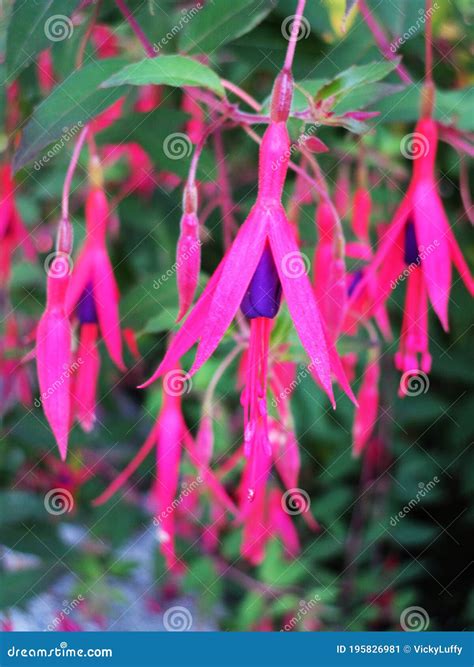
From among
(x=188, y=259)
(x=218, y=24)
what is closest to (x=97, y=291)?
(x=188, y=259)

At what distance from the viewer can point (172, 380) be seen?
65 cm

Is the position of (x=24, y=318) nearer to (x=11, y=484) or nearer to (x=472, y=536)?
(x=11, y=484)

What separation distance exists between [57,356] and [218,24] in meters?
0.28

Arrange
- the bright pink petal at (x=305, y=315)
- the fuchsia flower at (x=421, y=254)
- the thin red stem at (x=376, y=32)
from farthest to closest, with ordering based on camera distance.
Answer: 1. the thin red stem at (x=376, y=32)
2. the fuchsia flower at (x=421, y=254)
3. the bright pink petal at (x=305, y=315)

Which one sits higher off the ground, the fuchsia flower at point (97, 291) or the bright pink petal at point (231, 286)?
the bright pink petal at point (231, 286)

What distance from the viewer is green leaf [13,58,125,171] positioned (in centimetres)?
52

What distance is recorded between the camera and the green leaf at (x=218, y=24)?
599 mm

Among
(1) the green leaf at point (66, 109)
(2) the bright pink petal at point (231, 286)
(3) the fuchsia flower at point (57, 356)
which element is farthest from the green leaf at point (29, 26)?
(2) the bright pink petal at point (231, 286)

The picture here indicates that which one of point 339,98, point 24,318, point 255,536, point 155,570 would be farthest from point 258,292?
point 155,570

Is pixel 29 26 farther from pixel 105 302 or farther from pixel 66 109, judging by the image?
pixel 105 302

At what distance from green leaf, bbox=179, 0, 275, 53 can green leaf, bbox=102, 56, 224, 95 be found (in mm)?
108

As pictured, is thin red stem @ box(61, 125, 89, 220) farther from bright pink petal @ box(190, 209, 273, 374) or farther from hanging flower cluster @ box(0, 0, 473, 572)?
bright pink petal @ box(190, 209, 273, 374)

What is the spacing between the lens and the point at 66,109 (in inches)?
21.0

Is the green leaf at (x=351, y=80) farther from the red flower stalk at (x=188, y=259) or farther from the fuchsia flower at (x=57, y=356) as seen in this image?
the fuchsia flower at (x=57, y=356)
